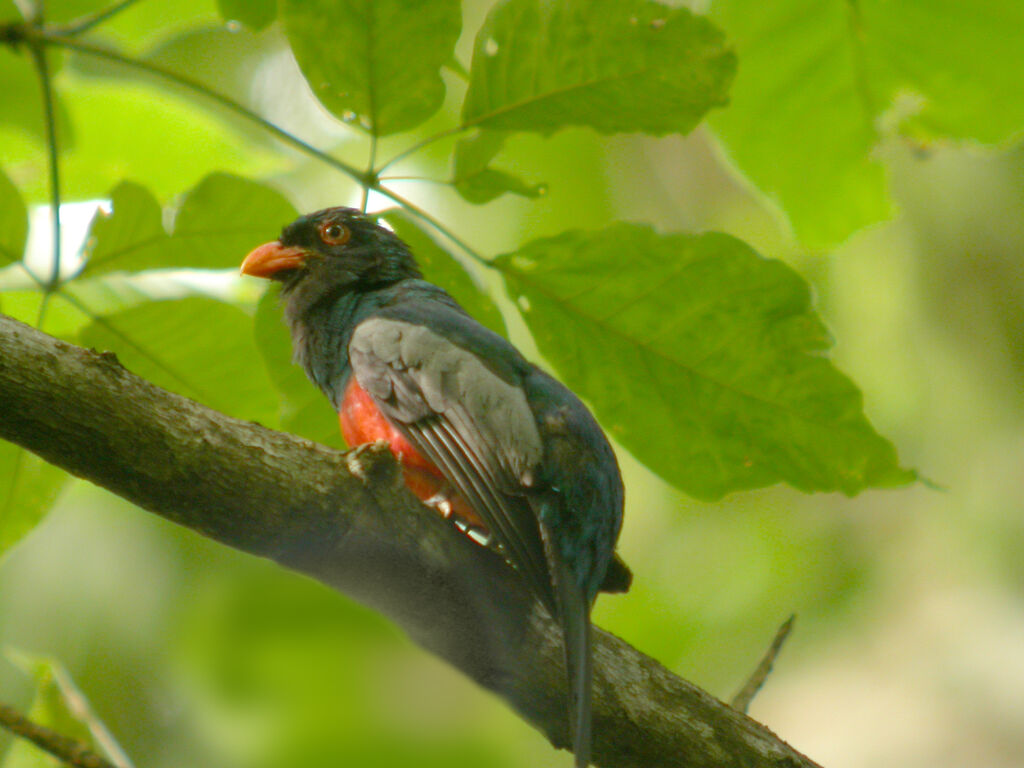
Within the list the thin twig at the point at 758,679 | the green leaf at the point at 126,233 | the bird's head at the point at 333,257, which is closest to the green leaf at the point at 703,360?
the thin twig at the point at 758,679

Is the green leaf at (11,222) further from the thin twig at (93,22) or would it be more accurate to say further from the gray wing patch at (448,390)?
the gray wing patch at (448,390)

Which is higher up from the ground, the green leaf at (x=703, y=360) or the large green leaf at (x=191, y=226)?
the green leaf at (x=703, y=360)

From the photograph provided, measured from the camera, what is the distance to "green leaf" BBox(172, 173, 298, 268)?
118 inches

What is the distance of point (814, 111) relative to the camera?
351 cm

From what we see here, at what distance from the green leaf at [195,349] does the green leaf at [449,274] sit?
0.53m

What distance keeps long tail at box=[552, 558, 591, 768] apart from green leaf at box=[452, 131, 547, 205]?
3.51ft

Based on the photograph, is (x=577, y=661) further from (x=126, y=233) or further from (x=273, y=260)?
(x=273, y=260)

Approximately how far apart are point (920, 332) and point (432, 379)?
5531 millimetres

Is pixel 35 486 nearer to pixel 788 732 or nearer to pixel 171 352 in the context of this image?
pixel 171 352

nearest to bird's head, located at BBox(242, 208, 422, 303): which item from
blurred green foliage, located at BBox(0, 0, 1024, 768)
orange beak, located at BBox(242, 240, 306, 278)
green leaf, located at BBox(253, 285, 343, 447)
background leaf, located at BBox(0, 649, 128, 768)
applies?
orange beak, located at BBox(242, 240, 306, 278)

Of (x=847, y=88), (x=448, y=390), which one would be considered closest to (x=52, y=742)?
(x=448, y=390)

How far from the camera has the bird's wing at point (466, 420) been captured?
2.71 m

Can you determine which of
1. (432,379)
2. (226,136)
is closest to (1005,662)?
(432,379)

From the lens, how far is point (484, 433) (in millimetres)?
2900
